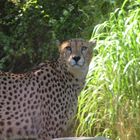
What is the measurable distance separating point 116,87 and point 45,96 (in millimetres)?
755

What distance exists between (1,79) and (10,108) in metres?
0.29

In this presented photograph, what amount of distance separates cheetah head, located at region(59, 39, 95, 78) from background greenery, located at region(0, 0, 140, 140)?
12 centimetres

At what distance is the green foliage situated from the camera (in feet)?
23.5

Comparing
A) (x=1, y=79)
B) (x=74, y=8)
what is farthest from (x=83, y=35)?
(x=1, y=79)

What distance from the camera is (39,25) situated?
7395 mm

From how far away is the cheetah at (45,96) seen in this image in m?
5.60

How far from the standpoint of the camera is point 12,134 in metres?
5.62

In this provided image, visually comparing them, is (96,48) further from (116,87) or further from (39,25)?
(39,25)

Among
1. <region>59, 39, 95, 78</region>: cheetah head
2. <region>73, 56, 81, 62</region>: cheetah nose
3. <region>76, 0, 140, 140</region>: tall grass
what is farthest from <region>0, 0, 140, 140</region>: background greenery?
Answer: <region>73, 56, 81, 62</region>: cheetah nose

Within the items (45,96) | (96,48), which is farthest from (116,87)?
(45,96)

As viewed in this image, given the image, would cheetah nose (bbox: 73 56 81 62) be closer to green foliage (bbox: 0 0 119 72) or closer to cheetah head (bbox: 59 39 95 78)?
cheetah head (bbox: 59 39 95 78)

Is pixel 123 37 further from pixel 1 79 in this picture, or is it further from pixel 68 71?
pixel 1 79

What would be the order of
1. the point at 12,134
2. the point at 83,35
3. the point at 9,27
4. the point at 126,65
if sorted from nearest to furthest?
the point at 126,65 < the point at 12,134 < the point at 83,35 < the point at 9,27

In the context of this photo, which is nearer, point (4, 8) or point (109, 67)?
point (109, 67)
